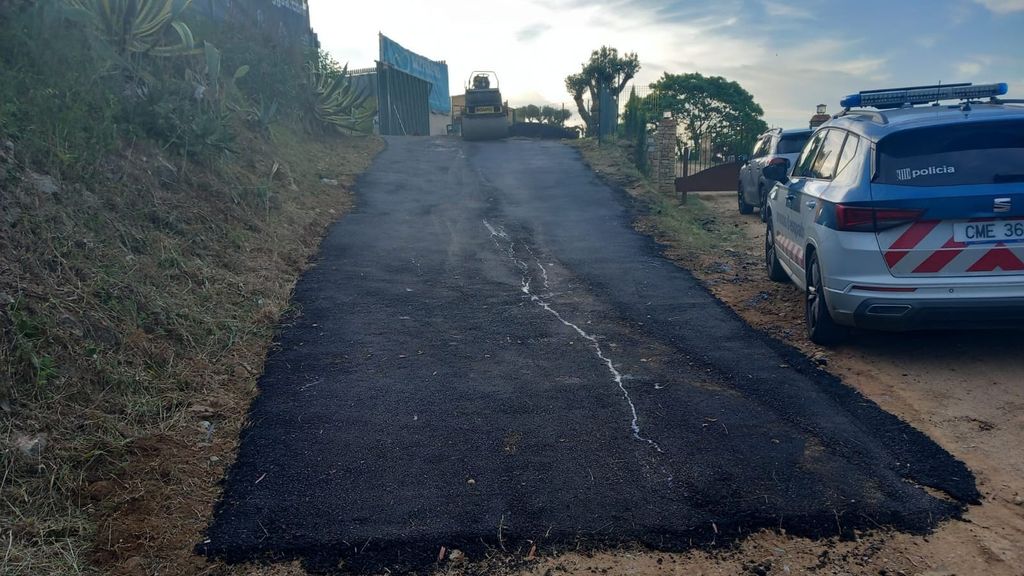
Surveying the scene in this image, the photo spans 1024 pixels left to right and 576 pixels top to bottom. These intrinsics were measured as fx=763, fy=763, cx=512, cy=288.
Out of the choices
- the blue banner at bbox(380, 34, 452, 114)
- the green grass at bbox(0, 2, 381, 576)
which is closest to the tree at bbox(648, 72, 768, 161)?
the blue banner at bbox(380, 34, 452, 114)

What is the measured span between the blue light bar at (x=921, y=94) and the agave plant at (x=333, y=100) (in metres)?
15.8

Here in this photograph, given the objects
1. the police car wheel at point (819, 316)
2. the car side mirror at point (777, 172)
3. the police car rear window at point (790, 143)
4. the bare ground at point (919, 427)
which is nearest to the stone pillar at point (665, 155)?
the police car rear window at point (790, 143)

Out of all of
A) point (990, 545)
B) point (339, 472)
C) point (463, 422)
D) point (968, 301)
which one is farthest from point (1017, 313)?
point (339, 472)

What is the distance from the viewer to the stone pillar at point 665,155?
17422mm

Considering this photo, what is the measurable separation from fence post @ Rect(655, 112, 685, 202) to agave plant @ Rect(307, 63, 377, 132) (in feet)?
28.2

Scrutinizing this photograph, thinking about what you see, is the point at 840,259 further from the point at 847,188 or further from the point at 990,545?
the point at 990,545

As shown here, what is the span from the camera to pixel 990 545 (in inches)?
136

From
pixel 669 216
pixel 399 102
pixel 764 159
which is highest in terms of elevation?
pixel 399 102

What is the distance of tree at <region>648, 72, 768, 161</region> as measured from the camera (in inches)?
1880

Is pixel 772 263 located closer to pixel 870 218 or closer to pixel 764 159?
pixel 870 218

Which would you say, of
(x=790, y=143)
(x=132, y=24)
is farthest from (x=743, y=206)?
(x=132, y=24)

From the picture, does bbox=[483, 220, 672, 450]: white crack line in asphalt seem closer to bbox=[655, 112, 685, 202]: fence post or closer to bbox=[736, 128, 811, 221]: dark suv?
bbox=[736, 128, 811, 221]: dark suv

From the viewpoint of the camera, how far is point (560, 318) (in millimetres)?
7270

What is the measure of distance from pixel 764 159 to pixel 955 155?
30.0 feet
